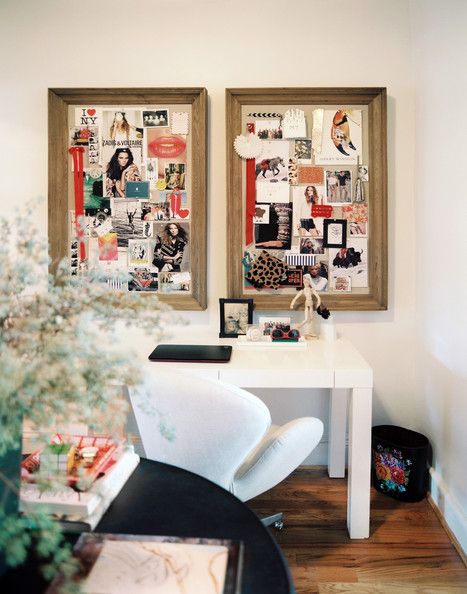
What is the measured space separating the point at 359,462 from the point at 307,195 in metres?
1.30

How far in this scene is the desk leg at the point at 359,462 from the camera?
192 centimetres

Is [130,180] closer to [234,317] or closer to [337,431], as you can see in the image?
[234,317]

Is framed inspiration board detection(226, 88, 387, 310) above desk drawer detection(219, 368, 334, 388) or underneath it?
above

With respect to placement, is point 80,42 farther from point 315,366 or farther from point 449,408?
point 449,408

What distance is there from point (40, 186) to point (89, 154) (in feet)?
1.02

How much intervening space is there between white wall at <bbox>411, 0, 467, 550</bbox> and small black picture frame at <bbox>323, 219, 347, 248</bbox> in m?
0.37

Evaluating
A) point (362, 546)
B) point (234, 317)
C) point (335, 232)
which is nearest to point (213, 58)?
point (335, 232)

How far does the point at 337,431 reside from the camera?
8.23 feet

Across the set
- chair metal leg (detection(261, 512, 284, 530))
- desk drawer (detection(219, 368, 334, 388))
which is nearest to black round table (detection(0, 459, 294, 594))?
desk drawer (detection(219, 368, 334, 388))

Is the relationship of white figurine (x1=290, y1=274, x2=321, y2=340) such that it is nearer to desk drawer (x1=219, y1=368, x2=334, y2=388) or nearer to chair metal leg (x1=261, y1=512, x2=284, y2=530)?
desk drawer (x1=219, y1=368, x2=334, y2=388)

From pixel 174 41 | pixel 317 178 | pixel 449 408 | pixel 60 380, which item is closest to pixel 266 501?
pixel 449 408

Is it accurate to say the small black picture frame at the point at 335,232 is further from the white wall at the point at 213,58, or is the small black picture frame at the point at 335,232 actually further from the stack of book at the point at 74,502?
the stack of book at the point at 74,502

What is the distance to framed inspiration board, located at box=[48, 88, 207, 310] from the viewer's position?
2471 mm

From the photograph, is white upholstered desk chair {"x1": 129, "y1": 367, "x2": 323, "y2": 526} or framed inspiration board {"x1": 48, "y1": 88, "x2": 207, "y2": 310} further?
framed inspiration board {"x1": 48, "y1": 88, "x2": 207, "y2": 310}
